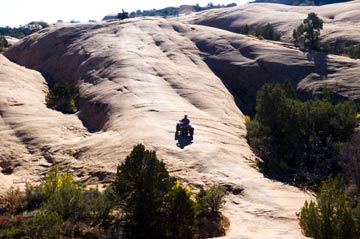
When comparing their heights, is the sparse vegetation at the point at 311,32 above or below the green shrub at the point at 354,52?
above

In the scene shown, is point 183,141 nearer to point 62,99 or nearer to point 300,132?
point 300,132

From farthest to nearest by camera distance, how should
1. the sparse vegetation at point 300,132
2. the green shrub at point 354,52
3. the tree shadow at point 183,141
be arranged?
the green shrub at point 354,52 < the sparse vegetation at point 300,132 < the tree shadow at point 183,141

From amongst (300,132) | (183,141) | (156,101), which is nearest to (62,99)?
(156,101)

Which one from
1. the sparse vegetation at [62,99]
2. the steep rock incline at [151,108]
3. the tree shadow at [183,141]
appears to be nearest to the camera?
the steep rock incline at [151,108]

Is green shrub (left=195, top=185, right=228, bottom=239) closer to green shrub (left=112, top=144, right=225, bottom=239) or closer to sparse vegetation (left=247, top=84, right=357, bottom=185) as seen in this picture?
green shrub (left=112, top=144, right=225, bottom=239)

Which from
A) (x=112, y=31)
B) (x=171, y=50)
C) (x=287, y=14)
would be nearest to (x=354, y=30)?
(x=287, y=14)

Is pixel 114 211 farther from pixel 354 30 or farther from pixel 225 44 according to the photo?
pixel 354 30

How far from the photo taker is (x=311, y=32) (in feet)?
171

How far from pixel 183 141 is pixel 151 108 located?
20.5ft

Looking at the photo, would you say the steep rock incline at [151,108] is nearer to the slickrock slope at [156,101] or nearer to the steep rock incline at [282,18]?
the slickrock slope at [156,101]

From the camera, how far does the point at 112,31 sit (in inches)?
2126

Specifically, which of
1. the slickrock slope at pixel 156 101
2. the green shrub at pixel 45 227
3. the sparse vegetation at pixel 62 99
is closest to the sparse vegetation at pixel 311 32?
the slickrock slope at pixel 156 101

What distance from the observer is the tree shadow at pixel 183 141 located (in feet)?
80.4

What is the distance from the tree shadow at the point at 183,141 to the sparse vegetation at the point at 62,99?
12789mm
